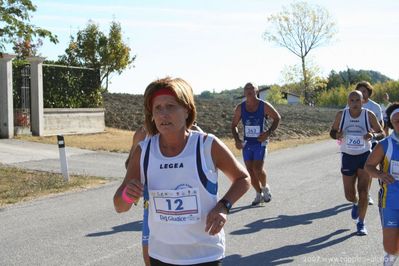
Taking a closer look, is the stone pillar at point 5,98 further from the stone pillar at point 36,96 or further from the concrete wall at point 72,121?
the concrete wall at point 72,121

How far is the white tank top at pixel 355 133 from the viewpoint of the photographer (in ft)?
26.9

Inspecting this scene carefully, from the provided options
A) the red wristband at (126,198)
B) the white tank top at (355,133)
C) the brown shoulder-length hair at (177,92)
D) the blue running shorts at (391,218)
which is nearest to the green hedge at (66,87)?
the white tank top at (355,133)

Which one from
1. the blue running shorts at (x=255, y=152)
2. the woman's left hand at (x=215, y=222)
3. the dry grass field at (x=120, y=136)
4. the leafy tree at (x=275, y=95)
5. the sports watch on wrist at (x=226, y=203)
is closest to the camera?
the woman's left hand at (x=215, y=222)

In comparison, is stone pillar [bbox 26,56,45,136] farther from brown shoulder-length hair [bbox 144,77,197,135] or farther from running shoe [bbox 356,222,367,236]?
brown shoulder-length hair [bbox 144,77,197,135]

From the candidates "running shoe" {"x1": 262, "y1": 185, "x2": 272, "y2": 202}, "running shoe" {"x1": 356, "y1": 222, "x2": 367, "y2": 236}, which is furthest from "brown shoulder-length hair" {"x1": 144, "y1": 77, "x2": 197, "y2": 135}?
"running shoe" {"x1": 262, "y1": 185, "x2": 272, "y2": 202}

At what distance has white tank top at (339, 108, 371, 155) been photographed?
8.20 meters

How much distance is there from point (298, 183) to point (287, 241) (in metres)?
5.31

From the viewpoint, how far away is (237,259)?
21.1 feet

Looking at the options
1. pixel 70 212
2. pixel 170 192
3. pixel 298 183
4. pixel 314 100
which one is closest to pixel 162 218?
pixel 170 192

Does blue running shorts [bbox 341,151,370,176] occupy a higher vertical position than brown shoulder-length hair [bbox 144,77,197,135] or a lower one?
lower

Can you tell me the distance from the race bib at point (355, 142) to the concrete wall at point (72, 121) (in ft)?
48.8

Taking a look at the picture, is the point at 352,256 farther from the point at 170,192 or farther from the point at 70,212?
the point at 70,212

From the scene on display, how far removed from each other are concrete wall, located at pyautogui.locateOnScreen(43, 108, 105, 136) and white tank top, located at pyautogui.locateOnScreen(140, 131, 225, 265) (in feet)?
60.9

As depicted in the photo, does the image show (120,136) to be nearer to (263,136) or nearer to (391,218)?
(263,136)
